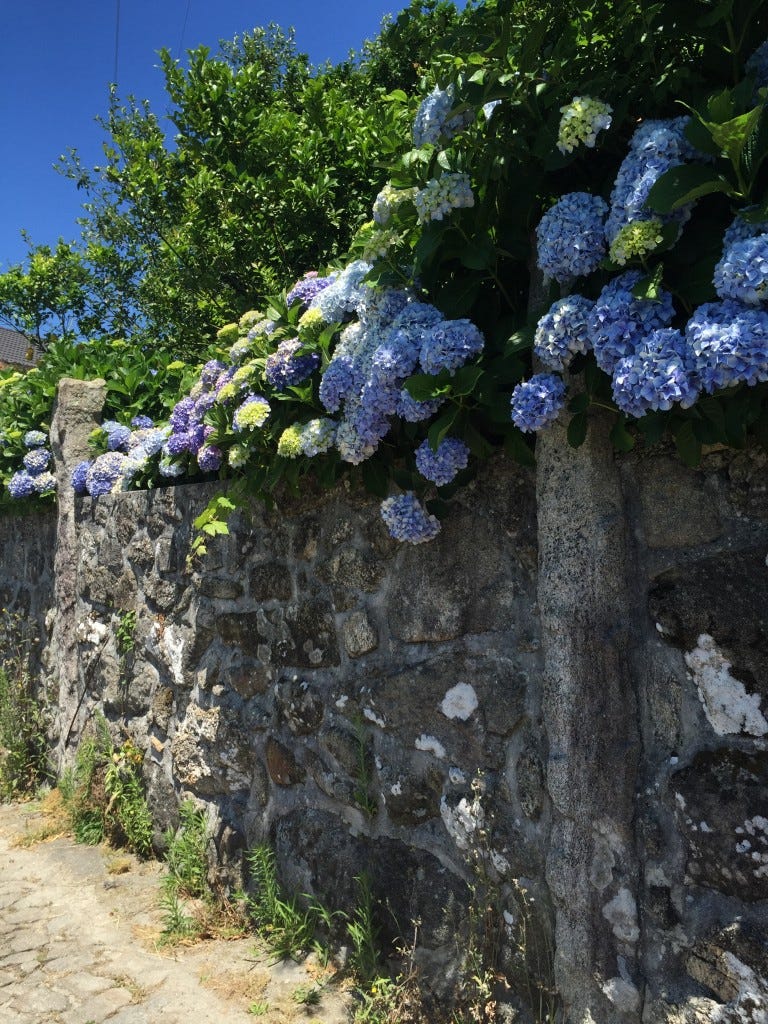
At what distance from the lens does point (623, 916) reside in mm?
1702

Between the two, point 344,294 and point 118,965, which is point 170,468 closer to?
point 344,294

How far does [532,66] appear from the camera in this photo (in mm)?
1692

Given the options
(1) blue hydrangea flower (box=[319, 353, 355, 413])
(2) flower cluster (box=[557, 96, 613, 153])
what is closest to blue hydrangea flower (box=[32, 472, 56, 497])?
(1) blue hydrangea flower (box=[319, 353, 355, 413])

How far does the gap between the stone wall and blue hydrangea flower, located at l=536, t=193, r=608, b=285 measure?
15.0 inches

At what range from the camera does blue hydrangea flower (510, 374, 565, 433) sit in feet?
5.58

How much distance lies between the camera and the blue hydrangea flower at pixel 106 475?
4379 mm

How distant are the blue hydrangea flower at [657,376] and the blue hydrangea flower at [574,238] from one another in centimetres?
25

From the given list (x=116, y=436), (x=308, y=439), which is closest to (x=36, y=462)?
(x=116, y=436)

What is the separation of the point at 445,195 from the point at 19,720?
14.5ft

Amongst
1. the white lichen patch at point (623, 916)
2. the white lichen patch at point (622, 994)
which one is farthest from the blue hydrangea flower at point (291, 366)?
the white lichen patch at point (622, 994)

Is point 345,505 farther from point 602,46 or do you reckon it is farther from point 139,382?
point 139,382

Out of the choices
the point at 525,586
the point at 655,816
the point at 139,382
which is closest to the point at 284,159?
the point at 139,382

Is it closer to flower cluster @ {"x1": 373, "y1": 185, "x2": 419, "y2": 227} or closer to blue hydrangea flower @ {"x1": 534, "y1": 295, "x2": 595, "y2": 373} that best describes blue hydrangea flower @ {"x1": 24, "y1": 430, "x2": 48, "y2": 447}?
flower cluster @ {"x1": 373, "y1": 185, "x2": 419, "y2": 227}

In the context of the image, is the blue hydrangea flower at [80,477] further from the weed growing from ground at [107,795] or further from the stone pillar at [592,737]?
the stone pillar at [592,737]
